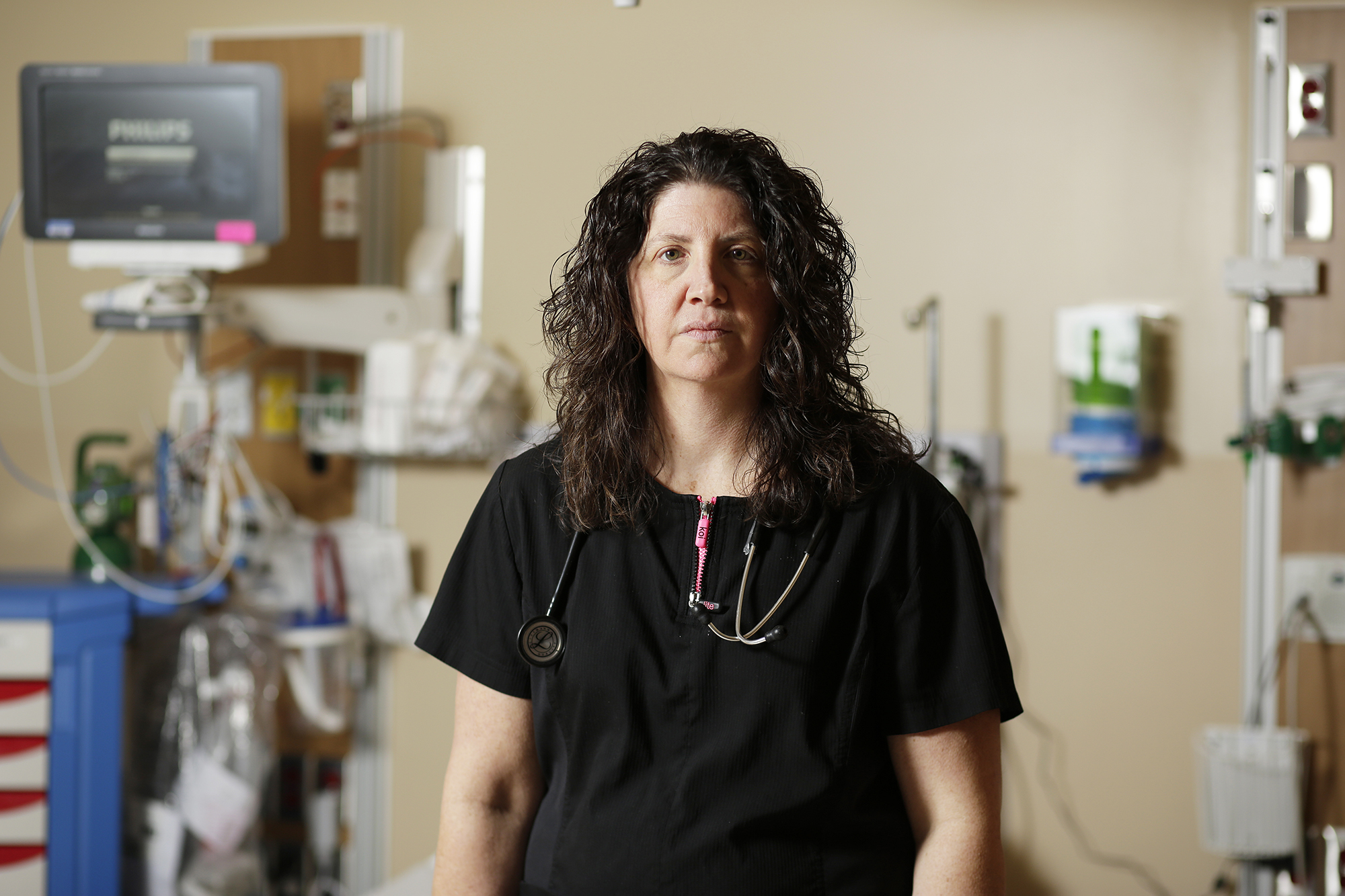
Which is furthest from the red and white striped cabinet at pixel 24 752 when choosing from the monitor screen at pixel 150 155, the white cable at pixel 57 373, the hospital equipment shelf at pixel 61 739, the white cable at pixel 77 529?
the monitor screen at pixel 150 155

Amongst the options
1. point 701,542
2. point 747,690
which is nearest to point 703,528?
point 701,542

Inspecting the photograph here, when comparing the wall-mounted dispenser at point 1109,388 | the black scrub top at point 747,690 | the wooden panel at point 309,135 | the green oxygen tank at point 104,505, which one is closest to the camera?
the black scrub top at point 747,690

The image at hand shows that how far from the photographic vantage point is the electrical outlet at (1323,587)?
2387 mm

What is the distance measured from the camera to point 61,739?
2.28 m

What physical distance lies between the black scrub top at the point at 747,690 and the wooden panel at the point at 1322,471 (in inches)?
63.8

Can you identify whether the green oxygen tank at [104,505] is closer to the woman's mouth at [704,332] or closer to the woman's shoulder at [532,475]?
the woman's shoulder at [532,475]

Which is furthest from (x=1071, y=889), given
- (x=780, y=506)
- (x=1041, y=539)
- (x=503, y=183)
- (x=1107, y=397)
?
(x=503, y=183)

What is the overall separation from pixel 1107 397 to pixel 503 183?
1446 millimetres

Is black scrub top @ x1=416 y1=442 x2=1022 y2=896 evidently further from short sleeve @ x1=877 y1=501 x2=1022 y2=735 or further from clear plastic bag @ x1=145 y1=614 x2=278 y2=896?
clear plastic bag @ x1=145 y1=614 x2=278 y2=896

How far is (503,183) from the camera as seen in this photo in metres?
2.65

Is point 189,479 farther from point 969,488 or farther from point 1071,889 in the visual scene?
point 1071,889

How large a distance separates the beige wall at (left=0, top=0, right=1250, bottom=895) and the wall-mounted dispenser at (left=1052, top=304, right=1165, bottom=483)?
0.17 ft

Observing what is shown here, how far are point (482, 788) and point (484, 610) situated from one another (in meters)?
0.19

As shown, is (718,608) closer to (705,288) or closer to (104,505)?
(705,288)
